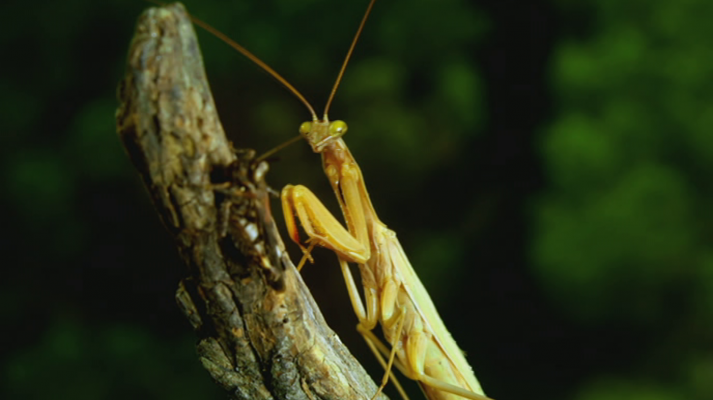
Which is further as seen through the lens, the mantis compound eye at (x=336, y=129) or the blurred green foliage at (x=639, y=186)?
the blurred green foliage at (x=639, y=186)

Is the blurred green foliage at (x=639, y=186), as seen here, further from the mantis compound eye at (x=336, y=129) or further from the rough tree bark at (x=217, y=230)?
the rough tree bark at (x=217, y=230)

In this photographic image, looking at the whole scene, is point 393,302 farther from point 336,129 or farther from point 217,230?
point 217,230

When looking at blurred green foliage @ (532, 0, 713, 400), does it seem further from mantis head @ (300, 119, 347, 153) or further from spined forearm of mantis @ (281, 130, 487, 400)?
mantis head @ (300, 119, 347, 153)

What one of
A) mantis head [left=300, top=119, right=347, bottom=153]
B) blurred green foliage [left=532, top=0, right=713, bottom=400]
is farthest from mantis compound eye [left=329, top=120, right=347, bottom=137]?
blurred green foliage [left=532, top=0, right=713, bottom=400]

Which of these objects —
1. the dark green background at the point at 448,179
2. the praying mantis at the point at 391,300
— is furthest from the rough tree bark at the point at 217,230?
the dark green background at the point at 448,179

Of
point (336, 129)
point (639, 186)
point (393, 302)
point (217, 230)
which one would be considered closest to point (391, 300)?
point (393, 302)

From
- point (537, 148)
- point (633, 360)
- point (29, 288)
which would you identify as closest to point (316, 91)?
point (537, 148)
